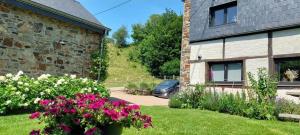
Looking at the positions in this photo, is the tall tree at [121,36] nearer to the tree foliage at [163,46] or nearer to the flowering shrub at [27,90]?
the tree foliage at [163,46]

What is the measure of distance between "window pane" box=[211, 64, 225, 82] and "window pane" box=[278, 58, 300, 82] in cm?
288

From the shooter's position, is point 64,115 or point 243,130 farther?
point 243,130

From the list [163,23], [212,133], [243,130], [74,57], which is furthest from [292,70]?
[163,23]

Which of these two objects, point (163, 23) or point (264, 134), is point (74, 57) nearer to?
point (264, 134)

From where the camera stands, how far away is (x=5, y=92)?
821 centimetres

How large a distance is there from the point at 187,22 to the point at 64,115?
42.6ft

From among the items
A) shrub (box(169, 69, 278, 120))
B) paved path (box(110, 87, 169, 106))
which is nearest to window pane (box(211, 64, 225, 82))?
shrub (box(169, 69, 278, 120))

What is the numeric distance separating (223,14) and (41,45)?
9.02 meters

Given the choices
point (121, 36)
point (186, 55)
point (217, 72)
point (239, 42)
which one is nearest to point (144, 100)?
point (186, 55)

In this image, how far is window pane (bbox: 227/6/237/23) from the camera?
14.2m

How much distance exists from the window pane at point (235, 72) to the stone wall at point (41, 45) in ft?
21.4

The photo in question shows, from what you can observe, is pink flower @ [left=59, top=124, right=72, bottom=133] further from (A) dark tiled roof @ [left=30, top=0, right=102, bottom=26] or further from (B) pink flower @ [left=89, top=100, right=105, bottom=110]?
(A) dark tiled roof @ [left=30, top=0, right=102, bottom=26]

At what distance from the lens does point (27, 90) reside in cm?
870

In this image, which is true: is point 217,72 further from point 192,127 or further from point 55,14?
point 55,14
